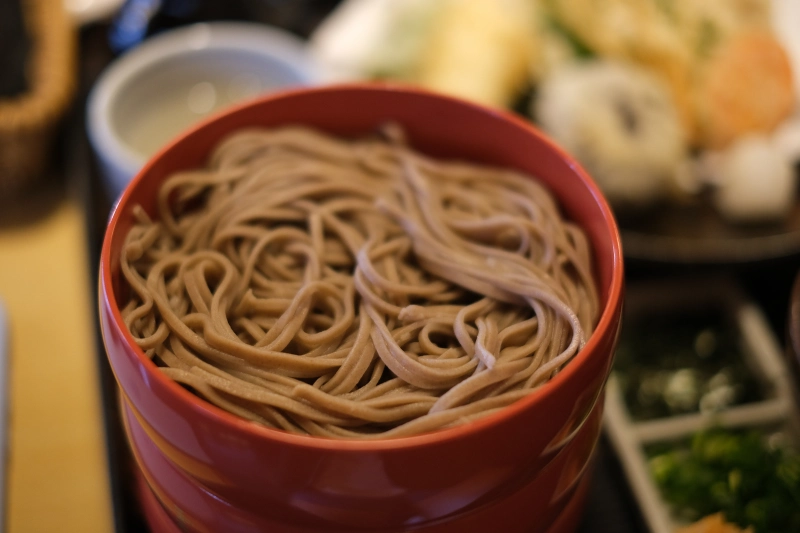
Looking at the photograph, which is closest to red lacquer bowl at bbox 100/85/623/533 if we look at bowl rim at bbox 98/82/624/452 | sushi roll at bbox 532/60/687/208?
bowl rim at bbox 98/82/624/452

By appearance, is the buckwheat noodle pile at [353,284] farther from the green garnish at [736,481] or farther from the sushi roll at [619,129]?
the sushi roll at [619,129]

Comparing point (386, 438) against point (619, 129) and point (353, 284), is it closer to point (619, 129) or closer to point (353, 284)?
point (353, 284)

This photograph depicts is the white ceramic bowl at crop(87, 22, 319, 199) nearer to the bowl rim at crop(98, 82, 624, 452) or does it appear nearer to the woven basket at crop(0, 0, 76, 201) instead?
the woven basket at crop(0, 0, 76, 201)

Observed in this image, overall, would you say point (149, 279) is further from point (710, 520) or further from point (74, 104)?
point (74, 104)

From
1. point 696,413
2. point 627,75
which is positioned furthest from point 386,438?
point 627,75

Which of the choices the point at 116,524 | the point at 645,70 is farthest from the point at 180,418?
the point at 645,70
